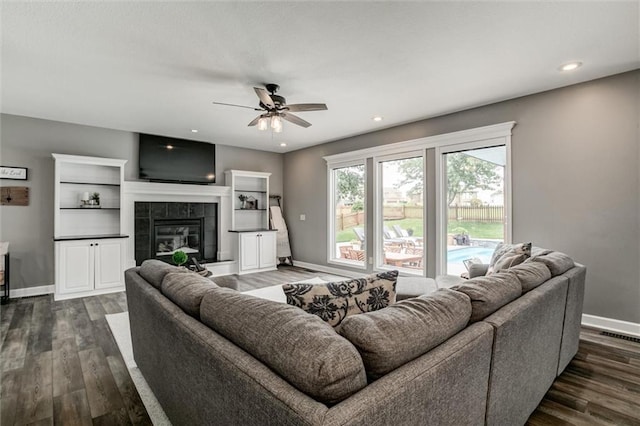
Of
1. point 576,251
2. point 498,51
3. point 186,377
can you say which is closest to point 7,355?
point 186,377

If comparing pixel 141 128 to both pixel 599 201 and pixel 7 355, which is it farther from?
pixel 599 201

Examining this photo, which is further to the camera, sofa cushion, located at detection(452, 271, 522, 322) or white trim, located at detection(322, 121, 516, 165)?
white trim, located at detection(322, 121, 516, 165)

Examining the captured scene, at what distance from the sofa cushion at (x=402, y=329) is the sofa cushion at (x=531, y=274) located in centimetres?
73

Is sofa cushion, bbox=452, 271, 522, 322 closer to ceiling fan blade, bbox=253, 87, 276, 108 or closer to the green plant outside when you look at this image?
ceiling fan blade, bbox=253, 87, 276, 108

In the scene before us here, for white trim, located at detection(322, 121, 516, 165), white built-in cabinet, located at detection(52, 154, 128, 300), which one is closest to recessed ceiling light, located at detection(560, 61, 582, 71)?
white trim, located at detection(322, 121, 516, 165)

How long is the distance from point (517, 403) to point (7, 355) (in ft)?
12.5

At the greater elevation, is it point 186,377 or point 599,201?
point 599,201

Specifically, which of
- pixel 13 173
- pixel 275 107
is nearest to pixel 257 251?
pixel 275 107

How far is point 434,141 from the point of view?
14.9 feet

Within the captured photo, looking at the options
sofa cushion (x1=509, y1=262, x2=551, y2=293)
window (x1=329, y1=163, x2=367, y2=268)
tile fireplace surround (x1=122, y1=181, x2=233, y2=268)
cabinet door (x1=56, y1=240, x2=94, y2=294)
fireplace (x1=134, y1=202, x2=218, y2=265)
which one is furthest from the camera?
window (x1=329, y1=163, x2=367, y2=268)

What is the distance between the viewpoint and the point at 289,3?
209 centimetres

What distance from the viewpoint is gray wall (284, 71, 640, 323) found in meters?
3.09

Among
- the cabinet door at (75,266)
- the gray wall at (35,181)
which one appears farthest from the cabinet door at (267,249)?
the gray wall at (35,181)

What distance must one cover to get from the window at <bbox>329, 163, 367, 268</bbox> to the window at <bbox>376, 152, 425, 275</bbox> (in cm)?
36
